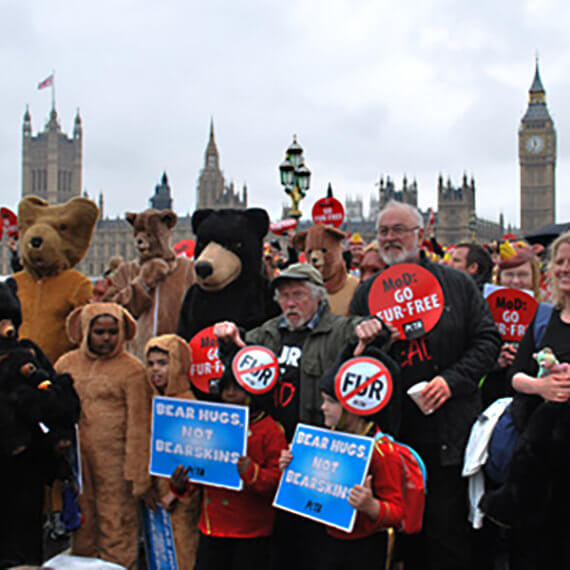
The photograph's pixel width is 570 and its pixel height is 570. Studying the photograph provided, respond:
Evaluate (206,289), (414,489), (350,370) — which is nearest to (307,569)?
(414,489)

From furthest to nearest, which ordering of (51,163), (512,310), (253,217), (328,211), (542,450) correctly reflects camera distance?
(51,163) < (328,211) < (253,217) < (512,310) < (542,450)

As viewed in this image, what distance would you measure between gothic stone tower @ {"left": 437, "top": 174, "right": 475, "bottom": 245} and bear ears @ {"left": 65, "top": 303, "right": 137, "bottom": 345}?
6119 centimetres

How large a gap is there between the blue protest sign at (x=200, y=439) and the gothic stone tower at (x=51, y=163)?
82.0 metres

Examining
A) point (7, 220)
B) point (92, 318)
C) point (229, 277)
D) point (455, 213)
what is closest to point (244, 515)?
point (92, 318)

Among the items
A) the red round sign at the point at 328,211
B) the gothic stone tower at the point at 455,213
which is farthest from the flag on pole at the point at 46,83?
the red round sign at the point at 328,211

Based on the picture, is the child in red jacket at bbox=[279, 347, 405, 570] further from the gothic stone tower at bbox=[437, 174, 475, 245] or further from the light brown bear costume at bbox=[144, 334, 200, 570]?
the gothic stone tower at bbox=[437, 174, 475, 245]

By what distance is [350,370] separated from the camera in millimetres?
2539

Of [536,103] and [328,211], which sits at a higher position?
[536,103]

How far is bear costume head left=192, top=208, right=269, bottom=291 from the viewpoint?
13.3 ft

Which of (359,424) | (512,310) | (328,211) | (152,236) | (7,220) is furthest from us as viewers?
(7,220)

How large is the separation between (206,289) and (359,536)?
75.7 inches

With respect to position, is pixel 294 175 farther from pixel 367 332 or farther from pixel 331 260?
pixel 367 332

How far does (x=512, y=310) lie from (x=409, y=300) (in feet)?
3.19

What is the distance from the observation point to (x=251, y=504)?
2967mm
